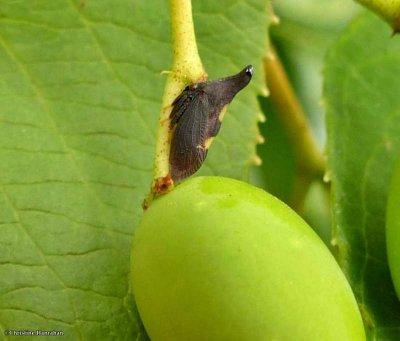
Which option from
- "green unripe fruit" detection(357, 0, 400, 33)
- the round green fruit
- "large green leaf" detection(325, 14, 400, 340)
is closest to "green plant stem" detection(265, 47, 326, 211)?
"large green leaf" detection(325, 14, 400, 340)

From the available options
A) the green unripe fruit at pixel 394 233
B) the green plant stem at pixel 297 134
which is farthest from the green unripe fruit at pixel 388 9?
the green plant stem at pixel 297 134

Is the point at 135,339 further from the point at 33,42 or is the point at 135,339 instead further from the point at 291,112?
the point at 291,112

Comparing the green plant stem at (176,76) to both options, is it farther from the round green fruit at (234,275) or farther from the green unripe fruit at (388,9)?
the green unripe fruit at (388,9)

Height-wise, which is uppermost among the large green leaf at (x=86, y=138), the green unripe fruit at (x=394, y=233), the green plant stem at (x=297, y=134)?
the green unripe fruit at (x=394, y=233)

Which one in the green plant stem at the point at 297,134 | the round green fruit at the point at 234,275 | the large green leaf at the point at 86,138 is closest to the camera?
the round green fruit at the point at 234,275

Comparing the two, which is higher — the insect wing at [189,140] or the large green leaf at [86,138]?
the insect wing at [189,140]

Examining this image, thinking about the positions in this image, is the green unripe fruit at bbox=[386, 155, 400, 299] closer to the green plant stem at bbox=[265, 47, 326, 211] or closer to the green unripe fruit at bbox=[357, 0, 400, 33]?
the green unripe fruit at bbox=[357, 0, 400, 33]

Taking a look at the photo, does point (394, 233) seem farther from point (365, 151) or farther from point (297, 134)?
point (297, 134)

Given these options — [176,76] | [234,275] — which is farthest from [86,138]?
[234,275]
